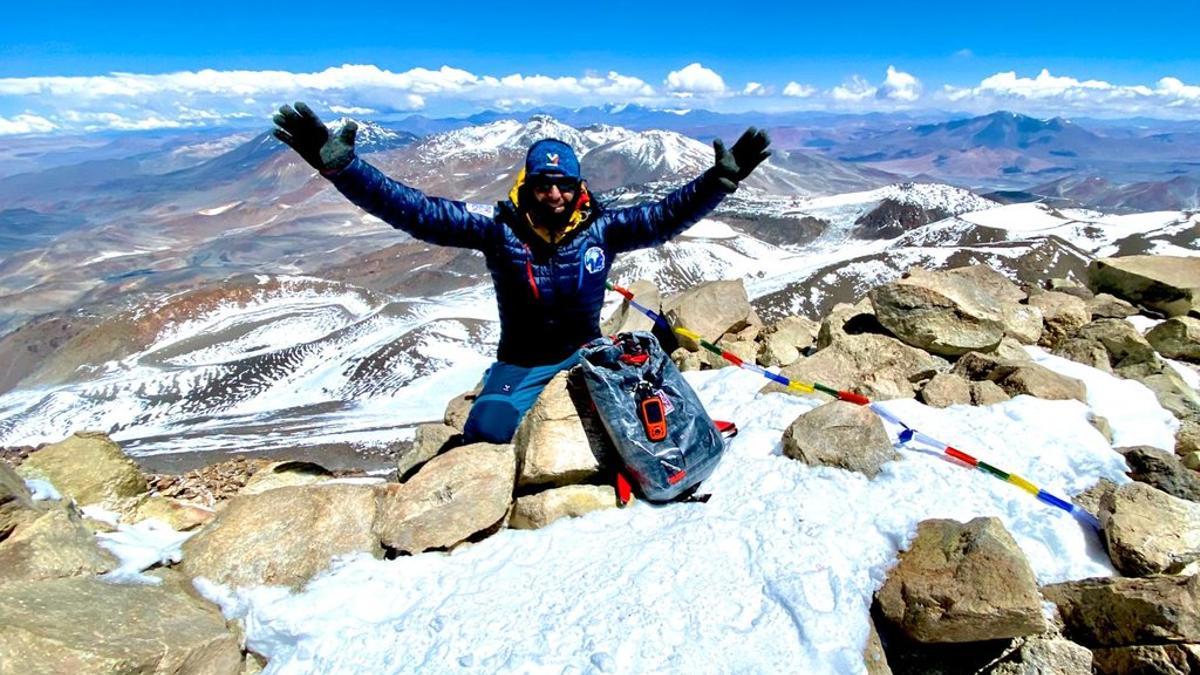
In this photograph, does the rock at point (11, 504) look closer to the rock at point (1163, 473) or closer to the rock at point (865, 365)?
the rock at point (865, 365)

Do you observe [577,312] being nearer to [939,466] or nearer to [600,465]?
[600,465]

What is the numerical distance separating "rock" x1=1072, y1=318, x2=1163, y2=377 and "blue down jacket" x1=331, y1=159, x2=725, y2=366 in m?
8.95

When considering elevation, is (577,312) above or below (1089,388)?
above

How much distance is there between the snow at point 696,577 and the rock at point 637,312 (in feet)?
36.1

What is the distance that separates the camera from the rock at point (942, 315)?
→ 37.4 ft

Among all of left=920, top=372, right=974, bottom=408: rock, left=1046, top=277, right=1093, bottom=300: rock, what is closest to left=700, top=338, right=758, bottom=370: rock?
left=920, top=372, right=974, bottom=408: rock

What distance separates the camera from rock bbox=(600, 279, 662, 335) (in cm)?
1877

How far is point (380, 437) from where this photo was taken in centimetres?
7006

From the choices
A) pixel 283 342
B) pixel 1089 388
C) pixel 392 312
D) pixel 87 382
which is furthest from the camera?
pixel 392 312

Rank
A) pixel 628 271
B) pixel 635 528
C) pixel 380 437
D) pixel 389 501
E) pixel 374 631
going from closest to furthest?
pixel 374 631, pixel 635 528, pixel 389 501, pixel 380 437, pixel 628 271

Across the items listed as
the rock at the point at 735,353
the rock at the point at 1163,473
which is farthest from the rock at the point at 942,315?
the rock at the point at 1163,473

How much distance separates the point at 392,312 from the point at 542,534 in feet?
448

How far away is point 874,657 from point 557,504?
142 inches

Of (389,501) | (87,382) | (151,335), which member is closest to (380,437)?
(389,501)
